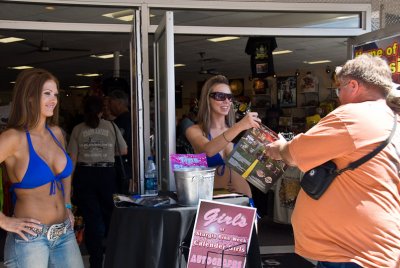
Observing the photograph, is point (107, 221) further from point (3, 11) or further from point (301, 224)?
point (301, 224)

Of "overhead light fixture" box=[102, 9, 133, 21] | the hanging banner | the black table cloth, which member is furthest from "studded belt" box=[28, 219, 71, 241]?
the hanging banner

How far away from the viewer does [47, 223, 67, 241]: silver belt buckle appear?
2.24m

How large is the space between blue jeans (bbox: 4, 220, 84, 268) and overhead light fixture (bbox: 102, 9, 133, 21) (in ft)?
7.54

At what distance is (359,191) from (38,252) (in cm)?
150

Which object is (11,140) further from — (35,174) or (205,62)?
(205,62)

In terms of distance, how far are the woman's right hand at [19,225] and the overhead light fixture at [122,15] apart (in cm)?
232

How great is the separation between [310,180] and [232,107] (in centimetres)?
126

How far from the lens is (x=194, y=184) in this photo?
237 centimetres

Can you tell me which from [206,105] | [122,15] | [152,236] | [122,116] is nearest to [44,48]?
[122,116]

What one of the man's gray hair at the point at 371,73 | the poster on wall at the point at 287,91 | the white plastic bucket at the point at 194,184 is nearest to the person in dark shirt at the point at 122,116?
the white plastic bucket at the point at 194,184

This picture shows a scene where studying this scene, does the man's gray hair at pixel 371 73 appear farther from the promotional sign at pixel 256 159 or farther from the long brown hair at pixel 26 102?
the long brown hair at pixel 26 102

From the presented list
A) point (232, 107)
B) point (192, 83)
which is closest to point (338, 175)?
point (232, 107)

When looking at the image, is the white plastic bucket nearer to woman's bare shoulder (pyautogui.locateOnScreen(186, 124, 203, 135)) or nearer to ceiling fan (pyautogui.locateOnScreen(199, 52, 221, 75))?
woman's bare shoulder (pyautogui.locateOnScreen(186, 124, 203, 135))

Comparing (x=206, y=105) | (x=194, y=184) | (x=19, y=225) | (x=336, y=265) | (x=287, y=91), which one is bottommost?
(x=336, y=265)
